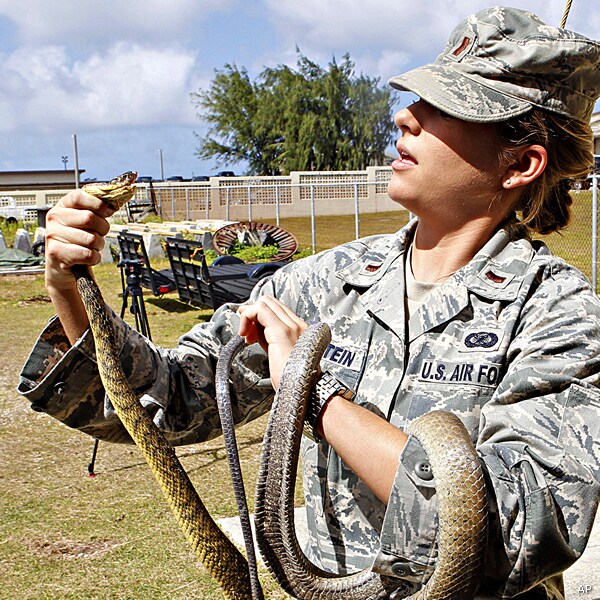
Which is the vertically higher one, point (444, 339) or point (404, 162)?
point (404, 162)

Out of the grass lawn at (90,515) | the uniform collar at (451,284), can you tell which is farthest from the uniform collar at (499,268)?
the grass lawn at (90,515)

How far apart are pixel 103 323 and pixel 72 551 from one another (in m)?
3.90

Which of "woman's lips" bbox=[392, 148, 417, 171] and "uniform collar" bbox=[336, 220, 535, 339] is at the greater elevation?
"woman's lips" bbox=[392, 148, 417, 171]

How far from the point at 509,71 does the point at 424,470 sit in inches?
40.5

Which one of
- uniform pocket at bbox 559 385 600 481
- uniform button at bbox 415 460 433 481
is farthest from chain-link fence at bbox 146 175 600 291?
uniform button at bbox 415 460 433 481

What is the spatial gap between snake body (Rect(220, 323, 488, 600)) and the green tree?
61.3 m

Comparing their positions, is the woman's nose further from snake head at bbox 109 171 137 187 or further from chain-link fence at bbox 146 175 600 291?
chain-link fence at bbox 146 175 600 291

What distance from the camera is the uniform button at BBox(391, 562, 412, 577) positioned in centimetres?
163

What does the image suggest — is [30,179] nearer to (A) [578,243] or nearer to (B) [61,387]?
(A) [578,243]

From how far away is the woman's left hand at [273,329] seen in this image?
1.87 meters

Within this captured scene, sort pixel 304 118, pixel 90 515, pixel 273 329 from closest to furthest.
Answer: pixel 273 329 < pixel 90 515 < pixel 304 118

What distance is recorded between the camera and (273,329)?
1916 mm

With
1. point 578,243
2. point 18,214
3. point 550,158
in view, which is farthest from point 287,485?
point 18,214

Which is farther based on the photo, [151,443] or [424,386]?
[151,443]
